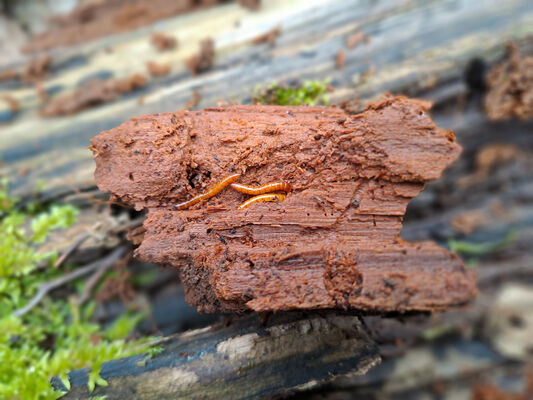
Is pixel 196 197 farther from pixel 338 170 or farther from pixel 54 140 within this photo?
pixel 54 140

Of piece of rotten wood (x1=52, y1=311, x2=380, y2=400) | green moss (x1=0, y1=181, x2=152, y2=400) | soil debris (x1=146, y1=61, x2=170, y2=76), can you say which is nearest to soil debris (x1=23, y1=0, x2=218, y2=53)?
soil debris (x1=146, y1=61, x2=170, y2=76)

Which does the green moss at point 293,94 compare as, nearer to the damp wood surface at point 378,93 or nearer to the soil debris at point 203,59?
the damp wood surface at point 378,93

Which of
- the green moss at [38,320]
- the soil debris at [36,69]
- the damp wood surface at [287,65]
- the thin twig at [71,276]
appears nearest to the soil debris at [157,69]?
the damp wood surface at [287,65]

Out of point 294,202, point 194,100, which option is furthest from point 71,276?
point 294,202

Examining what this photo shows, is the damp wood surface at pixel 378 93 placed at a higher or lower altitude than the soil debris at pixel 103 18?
lower

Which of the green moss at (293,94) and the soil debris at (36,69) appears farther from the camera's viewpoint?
the soil debris at (36,69)

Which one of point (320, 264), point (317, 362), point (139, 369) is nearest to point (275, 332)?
point (317, 362)

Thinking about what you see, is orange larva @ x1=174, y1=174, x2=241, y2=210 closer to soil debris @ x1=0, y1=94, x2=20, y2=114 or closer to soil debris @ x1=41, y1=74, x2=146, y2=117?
soil debris @ x1=41, y1=74, x2=146, y2=117
